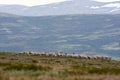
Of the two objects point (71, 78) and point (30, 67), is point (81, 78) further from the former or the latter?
point (30, 67)

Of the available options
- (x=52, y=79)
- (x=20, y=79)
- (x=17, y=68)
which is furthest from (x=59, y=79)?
(x=17, y=68)

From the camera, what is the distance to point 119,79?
2670 cm

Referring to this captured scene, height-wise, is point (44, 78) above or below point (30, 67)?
above

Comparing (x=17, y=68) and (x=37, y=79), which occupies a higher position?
(x=37, y=79)

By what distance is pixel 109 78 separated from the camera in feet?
89.6

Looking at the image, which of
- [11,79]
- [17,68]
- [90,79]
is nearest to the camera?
[11,79]

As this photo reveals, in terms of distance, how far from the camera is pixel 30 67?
3631 centimetres

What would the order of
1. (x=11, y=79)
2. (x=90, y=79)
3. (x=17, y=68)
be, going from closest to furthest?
(x=11, y=79)
(x=90, y=79)
(x=17, y=68)

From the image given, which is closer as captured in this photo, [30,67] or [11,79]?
[11,79]

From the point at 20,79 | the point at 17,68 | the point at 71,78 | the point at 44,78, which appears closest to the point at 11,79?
the point at 20,79

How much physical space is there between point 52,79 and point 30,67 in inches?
430

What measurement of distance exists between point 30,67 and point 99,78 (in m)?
10.3

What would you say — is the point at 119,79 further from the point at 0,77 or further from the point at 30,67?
the point at 30,67

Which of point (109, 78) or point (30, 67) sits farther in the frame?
point (30, 67)
